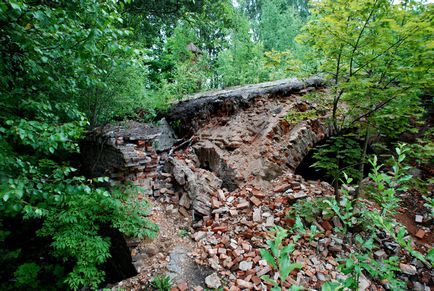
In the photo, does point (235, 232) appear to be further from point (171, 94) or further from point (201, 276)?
point (171, 94)

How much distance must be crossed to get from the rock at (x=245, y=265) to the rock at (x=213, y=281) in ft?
1.03

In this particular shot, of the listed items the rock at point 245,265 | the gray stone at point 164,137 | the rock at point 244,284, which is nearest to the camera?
the rock at point 244,284

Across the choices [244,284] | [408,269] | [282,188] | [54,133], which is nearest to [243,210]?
[282,188]

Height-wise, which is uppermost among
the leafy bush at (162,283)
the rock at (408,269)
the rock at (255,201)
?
the rock at (255,201)

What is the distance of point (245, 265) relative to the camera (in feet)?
9.61

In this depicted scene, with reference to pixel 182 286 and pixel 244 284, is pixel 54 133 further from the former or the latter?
pixel 244 284

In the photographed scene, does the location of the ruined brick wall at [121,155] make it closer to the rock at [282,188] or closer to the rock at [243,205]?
the rock at [243,205]

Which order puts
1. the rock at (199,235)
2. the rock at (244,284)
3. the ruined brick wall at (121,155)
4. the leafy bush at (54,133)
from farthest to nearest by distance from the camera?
1. the ruined brick wall at (121,155)
2. the rock at (199,235)
3. the rock at (244,284)
4. the leafy bush at (54,133)

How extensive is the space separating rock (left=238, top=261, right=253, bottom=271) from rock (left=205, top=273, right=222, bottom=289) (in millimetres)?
314

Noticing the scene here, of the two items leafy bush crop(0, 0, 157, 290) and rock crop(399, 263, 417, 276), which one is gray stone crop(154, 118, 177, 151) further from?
rock crop(399, 263, 417, 276)

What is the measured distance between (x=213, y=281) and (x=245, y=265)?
441mm

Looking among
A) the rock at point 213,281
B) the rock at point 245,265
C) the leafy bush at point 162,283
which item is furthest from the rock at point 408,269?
the leafy bush at point 162,283

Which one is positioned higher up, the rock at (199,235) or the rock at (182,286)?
the rock at (199,235)

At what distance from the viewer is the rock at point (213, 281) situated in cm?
277
